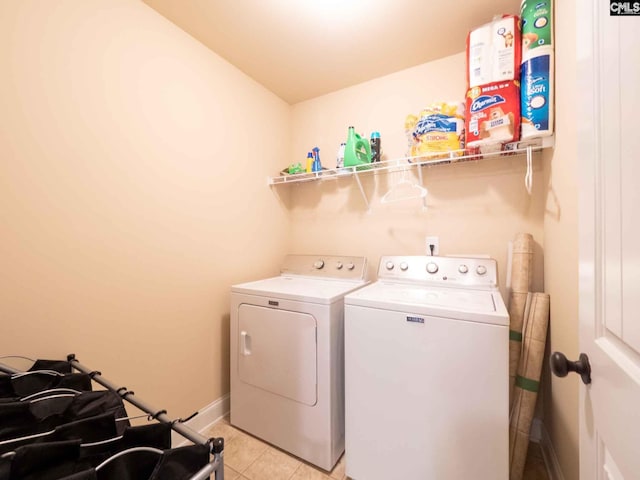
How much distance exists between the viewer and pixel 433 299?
127 cm

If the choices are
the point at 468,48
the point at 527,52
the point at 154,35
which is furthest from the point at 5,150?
the point at 527,52

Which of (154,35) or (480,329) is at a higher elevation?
(154,35)

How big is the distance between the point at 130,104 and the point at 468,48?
6.03 ft

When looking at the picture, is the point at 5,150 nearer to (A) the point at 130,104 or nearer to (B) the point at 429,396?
(A) the point at 130,104

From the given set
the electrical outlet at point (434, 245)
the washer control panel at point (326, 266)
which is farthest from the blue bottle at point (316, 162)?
the electrical outlet at point (434, 245)

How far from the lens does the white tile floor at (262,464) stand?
138 cm

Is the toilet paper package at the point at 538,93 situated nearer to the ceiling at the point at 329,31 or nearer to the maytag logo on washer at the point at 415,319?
the ceiling at the point at 329,31

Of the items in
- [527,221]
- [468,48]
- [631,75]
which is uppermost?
[468,48]

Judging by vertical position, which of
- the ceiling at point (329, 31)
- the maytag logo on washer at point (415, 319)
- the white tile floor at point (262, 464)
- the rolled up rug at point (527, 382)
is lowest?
the white tile floor at point (262, 464)

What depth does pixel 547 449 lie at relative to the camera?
1.43m

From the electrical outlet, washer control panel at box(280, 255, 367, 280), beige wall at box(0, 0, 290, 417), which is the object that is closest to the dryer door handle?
beige wall at box(0, 0, 290, 417)

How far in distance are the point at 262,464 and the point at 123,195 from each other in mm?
1631

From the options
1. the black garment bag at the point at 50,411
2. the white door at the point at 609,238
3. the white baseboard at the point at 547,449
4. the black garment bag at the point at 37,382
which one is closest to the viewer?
Answer: the white door at the point at 609,238

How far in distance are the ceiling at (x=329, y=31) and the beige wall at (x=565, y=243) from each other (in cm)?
53
